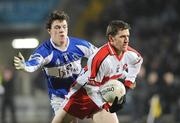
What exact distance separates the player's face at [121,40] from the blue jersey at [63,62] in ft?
1.98

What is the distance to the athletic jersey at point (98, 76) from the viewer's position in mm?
7926

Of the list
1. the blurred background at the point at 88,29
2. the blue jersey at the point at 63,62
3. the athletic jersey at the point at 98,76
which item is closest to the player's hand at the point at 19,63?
the blue jersey at the point at 63,62

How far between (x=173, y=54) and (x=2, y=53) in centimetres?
774

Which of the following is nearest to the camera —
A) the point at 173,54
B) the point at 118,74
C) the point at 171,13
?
the point at 118,74

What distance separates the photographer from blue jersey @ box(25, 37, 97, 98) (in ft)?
27.8

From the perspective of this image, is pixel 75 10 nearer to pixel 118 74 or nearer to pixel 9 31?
pixel 9 31

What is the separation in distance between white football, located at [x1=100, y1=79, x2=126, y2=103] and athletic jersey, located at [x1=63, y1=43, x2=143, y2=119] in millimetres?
133

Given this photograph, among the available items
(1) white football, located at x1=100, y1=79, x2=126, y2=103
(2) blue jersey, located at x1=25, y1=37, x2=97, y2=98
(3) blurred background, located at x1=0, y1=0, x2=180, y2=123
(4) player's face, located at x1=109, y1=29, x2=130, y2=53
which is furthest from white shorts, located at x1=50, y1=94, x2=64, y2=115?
(3) blurred background, located at x1=0, y1=0, x2=180, y2=123

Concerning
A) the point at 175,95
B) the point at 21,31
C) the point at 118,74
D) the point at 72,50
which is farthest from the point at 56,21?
the point at 21,31

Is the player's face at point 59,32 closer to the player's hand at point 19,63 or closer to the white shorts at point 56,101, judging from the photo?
the white shorts at point 56,101

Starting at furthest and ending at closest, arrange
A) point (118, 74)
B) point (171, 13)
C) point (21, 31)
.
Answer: point (21, 31)
point (171, 13)
point (118, 74)

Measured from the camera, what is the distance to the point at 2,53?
23.8 m

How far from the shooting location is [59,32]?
8430 millimetres

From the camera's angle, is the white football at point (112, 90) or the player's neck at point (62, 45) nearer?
the white football at point (112, 90)
